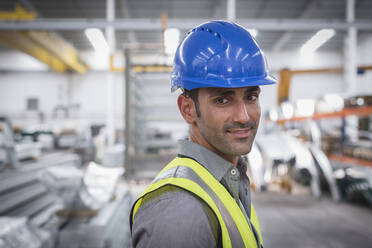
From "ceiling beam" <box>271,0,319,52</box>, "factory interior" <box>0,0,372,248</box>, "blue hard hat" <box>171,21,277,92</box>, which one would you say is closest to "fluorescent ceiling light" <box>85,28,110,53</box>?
"factory interior" <box>0,0,372,248</box>

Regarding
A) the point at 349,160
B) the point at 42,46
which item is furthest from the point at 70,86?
the point at 349,160

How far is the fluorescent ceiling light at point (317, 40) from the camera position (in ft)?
45.4

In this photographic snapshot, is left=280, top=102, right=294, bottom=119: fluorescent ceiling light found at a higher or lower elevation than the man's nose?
higher

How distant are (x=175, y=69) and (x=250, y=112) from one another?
40 cm

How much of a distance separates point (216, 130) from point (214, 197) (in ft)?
0.88

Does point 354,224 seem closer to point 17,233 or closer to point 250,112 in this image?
point 250,112

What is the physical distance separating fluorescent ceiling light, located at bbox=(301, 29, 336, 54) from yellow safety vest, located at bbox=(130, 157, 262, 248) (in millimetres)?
15508

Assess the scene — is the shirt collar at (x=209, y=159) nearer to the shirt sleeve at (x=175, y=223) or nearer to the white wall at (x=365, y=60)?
the shirt sleeve at (x=175, y=223)

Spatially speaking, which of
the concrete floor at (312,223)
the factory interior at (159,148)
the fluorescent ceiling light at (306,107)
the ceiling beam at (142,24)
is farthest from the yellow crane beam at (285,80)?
the concrete floor at (312,223)

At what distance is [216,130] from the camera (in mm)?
955

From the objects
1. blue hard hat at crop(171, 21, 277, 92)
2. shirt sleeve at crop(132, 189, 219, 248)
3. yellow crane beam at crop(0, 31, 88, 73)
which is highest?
yellow crane beam at crop(0, 31, 88, 73)

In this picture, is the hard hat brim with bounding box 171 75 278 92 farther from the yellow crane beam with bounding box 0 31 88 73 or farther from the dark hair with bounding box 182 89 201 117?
the yellow crane beam with bounding box 0 31 88 73

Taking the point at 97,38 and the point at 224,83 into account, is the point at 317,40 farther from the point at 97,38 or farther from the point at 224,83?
the point at 224,83

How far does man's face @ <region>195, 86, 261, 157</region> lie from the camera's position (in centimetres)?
95
